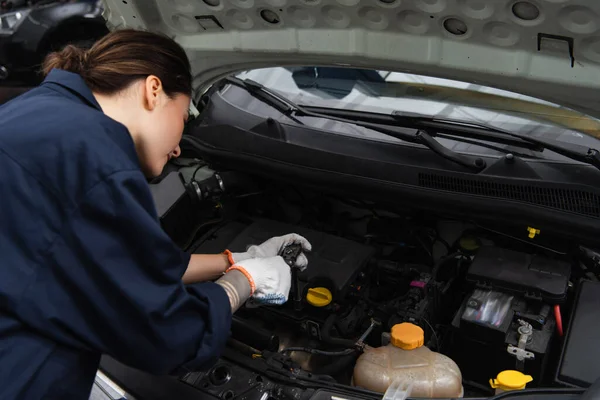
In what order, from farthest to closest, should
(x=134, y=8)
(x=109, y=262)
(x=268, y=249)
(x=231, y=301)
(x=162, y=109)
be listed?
(x=134, y=8)
(x=268, y=249)
(x=231, y=301)
(x=162, y=109)
(x=109, y=262)

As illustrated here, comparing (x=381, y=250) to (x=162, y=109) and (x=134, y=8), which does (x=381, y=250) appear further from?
(x=134, y=8)

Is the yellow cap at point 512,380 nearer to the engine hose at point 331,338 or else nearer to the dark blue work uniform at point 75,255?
the engine hose at point 331,338

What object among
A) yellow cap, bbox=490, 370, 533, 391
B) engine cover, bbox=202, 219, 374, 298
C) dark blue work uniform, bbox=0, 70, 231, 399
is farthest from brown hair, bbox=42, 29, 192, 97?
yellow cap, bbox=490, 370, 533, 391

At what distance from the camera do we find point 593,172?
1608mm

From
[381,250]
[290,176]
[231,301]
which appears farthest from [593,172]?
[231,301]

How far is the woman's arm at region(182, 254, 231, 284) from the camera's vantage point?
1.76 meters

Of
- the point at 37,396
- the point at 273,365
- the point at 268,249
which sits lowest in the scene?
the point at 37,396

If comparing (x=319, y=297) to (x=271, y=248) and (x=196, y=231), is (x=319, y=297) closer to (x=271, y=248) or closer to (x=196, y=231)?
(x=271, y=248)

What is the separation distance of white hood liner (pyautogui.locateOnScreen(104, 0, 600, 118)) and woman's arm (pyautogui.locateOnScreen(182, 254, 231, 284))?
2.28 ft

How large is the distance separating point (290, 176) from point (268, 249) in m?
0.30

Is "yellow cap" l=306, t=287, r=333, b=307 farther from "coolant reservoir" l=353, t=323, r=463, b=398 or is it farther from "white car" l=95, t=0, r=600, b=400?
"coolant reservoir" l=353, t=323, r=463, b=398

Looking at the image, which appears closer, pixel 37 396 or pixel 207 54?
pixel 37 396

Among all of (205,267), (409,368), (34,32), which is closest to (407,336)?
(409,368)

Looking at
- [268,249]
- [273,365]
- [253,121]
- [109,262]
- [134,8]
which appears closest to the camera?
[109,262]
